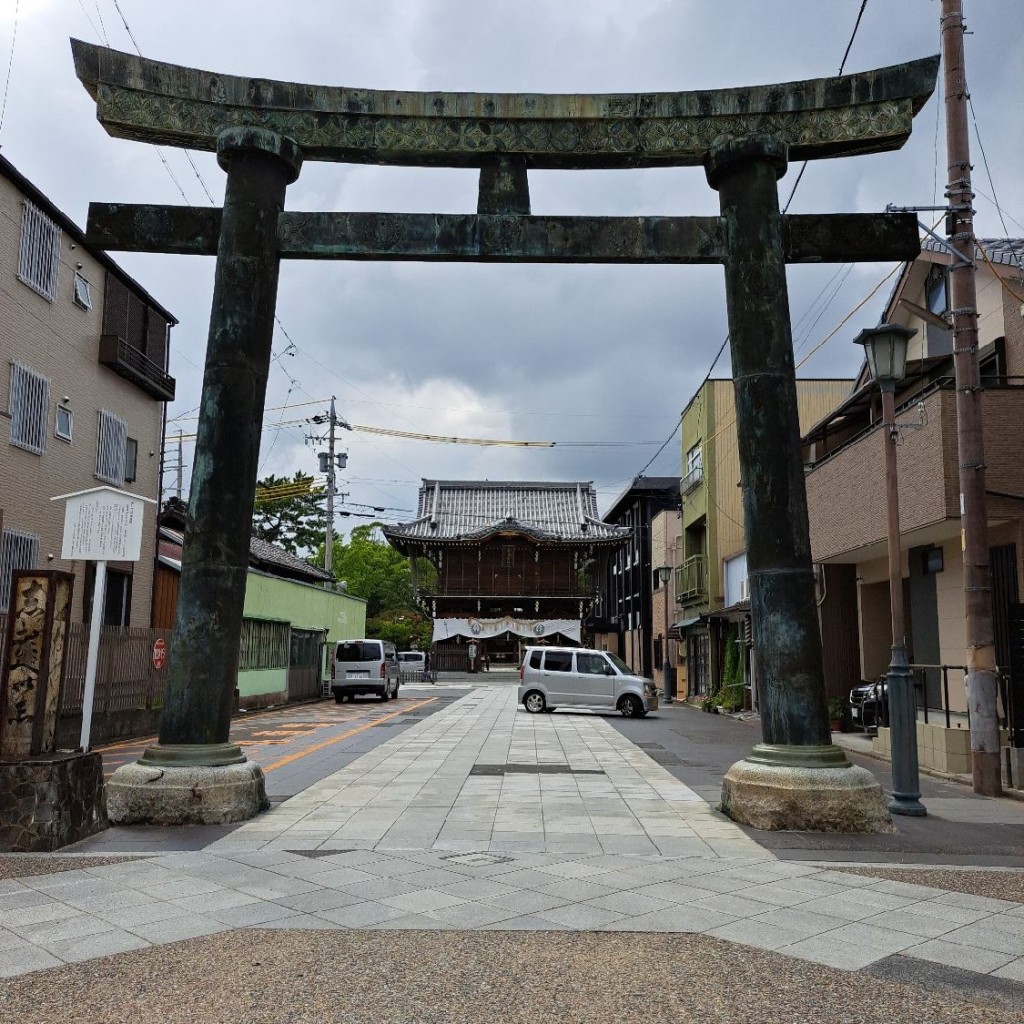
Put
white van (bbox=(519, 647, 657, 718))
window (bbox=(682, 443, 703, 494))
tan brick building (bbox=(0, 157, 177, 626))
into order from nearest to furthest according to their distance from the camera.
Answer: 1. tan brick building (bbox=(0, 157, 177, 626))
2. white van (bbox=(519, 647, 657, 718))
3. window (bbox=(682, 443, 703, 494))

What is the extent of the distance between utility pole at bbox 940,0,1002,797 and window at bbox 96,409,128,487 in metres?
16.0

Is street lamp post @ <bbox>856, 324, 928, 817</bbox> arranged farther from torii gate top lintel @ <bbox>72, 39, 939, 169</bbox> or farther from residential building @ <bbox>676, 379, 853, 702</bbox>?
residential building @ <bbox>676, 379, 853, 702</bbox>

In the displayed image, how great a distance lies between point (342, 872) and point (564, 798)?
13.0 feet

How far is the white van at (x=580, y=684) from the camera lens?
81.8ft

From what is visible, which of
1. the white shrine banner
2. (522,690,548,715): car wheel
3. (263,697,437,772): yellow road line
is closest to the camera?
(263,697,437,772): yellow road line

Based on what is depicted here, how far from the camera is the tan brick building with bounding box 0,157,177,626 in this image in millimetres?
15758

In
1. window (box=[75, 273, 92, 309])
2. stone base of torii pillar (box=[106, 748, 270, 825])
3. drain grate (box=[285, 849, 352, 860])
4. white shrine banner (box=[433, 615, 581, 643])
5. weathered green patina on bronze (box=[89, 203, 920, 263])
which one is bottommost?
drain grate (box=[285, 849, 352, 860])

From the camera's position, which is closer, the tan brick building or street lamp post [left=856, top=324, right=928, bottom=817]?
street lamp post [left=856, top=324, right=928, bottom=817]

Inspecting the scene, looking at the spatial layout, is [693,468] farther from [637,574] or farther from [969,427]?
[969,427]

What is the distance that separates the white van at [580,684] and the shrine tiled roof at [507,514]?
84.1 ft

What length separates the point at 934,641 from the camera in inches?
651

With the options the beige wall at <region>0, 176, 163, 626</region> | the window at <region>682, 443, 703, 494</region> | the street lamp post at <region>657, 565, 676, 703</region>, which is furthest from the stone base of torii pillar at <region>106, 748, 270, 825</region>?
the street lamp post at <region>657, 565, 676, 703</region>

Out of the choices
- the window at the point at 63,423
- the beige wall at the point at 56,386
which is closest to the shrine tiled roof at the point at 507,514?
the beige wall at the point at 56,386

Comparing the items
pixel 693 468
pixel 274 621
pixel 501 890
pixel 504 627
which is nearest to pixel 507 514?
pixel 504 627
